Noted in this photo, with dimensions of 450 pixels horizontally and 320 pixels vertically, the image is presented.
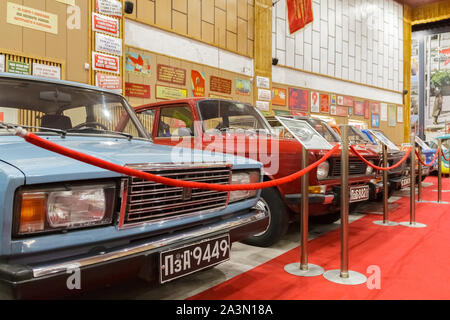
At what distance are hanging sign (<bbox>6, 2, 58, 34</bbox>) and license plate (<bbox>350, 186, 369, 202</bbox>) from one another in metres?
4.86

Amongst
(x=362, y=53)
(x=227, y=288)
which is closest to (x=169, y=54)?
(x=227, y=288)

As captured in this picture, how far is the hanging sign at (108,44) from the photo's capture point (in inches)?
213

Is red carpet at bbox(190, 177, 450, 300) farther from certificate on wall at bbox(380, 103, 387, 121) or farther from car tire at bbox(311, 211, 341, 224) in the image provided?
certificate on wall at bbox(380, 103, 387, 121)

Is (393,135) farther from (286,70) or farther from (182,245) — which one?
(182,245)

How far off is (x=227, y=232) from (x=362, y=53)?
12.7m

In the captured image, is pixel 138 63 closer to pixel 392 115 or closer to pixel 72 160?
pixel 72 160

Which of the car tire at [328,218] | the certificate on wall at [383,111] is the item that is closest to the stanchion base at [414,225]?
the car tire at [328,218]

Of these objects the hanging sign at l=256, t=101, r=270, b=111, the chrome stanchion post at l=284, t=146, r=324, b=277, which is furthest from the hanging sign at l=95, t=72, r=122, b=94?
the chrome stanchion post at l=284, t=146, r=324, b=277

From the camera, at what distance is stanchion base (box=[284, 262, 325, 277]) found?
7.49 feet

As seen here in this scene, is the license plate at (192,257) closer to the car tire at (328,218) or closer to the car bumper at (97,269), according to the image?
the car bumper at (97,269)

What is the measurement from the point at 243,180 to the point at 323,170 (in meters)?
1.12

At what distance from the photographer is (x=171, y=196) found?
153 cm

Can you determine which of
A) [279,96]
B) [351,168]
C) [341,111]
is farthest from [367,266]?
[341,111]

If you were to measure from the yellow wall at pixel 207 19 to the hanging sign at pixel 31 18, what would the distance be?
1.41 metres
